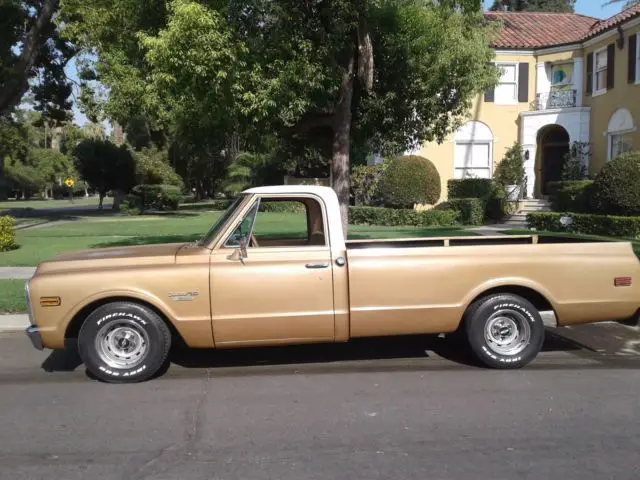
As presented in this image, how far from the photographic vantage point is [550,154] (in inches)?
1098

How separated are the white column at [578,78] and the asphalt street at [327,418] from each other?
72.6 feet

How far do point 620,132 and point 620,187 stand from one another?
601cm

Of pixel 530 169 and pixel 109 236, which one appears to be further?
pixel 530 169

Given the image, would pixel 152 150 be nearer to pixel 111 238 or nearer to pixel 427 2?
pixel 111 238

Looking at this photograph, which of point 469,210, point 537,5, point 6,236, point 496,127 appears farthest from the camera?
point 537,5

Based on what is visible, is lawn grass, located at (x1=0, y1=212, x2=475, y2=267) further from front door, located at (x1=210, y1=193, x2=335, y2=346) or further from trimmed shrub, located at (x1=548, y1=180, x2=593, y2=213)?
front door, located at (x1=210, y1=193, x2=335, y2=346)

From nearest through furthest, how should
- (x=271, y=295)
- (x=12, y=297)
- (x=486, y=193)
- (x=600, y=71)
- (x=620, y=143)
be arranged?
(x=271, y=295) < (x=12, y=297) < (x=620, y=143) < (x=600, y=71) < (x=486, y=193)

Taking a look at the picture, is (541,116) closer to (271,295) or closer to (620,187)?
(620,187)

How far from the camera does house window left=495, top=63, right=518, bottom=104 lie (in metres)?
27.1

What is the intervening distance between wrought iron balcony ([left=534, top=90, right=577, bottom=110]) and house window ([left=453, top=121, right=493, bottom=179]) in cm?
244

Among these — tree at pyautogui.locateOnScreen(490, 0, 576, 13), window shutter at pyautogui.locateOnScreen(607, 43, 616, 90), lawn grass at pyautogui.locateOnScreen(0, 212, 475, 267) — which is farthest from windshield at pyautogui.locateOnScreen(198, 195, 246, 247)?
tree at pyautogui.locateOnScreen(490, 0, 576, 13)

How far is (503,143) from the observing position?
2731cm

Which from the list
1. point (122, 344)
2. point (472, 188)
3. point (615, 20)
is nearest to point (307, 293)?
point (122, 344)

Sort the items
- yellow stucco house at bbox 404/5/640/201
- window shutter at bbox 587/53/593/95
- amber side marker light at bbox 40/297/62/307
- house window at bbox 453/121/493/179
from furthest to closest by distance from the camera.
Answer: house window at bbox 453/121/493/179
yellow stucco house at bbox 404/5/640/201
window shutter at bbox 587/53/593/95
amber side marker light at bbox 40/297/62/307
